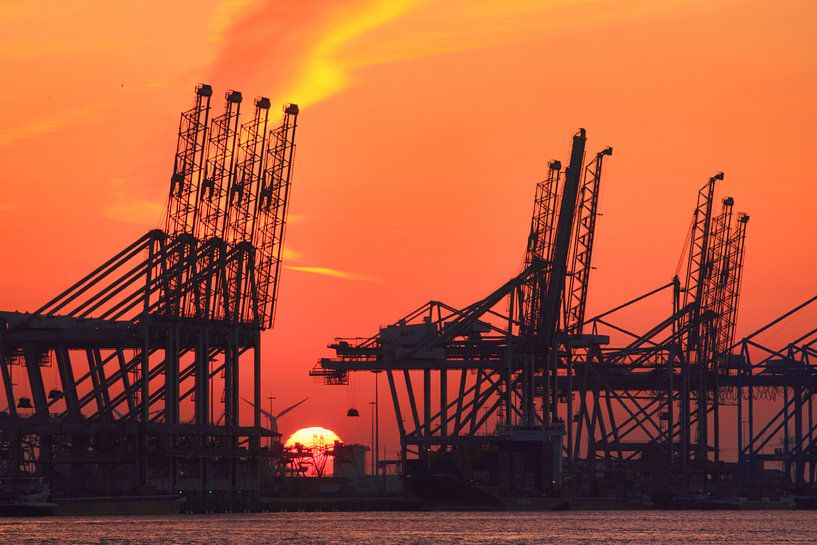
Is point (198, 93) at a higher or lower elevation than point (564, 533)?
higher

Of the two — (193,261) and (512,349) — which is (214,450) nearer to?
(193,261)

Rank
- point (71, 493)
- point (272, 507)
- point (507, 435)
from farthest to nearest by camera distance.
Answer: point (507, 435) < point (272, 507) < point (71, 493)

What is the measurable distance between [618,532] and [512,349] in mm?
46469

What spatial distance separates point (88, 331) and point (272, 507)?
25.9 metres

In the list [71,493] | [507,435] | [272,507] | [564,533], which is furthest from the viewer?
[507,435]

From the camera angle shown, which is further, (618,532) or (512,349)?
(512,349)

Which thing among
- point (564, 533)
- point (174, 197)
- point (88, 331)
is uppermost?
point (174, 197)

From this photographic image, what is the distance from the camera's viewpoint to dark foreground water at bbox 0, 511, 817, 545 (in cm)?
12381

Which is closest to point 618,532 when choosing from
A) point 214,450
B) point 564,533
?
point 564,533

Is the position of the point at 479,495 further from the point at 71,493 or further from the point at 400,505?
the point at 71,493

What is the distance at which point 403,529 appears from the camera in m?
140

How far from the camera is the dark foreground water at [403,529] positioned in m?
124

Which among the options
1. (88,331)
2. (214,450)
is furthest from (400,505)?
(88,331)

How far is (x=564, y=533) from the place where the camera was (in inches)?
5418
